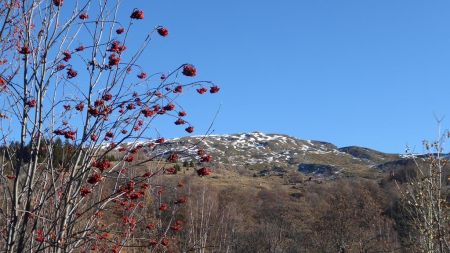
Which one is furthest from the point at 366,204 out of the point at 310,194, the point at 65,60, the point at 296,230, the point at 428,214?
the point at 310,194

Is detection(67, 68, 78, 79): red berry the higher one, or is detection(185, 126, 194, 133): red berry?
detection(67, 68, 78, 79): red berry

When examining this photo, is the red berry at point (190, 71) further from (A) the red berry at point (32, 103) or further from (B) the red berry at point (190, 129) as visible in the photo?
(A) the red berry at point (32, 103)

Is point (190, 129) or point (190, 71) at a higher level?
point (190, 71)

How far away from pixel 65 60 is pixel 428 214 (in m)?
10.6

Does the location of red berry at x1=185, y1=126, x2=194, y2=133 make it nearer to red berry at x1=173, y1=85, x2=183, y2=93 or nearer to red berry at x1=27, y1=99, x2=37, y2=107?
red berry at x1=173, y1=85, x2=183, y2=93

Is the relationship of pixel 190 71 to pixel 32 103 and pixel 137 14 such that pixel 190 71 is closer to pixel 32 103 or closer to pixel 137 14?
pixel 137 14

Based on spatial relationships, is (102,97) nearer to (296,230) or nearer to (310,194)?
(296,230)

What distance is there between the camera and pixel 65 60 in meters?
6.34

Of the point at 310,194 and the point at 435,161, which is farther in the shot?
the point at 310,194

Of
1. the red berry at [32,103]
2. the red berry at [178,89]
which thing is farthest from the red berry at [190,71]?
the red berry at [32,103]

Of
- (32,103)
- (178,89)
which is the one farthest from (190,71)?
(32,103)

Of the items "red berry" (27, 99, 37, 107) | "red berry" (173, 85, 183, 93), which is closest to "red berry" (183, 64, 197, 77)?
"red berry" (173, 85, 183, 93)

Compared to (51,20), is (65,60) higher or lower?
lower

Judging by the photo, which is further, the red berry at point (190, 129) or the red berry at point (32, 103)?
the red berry at point (190, 129)
